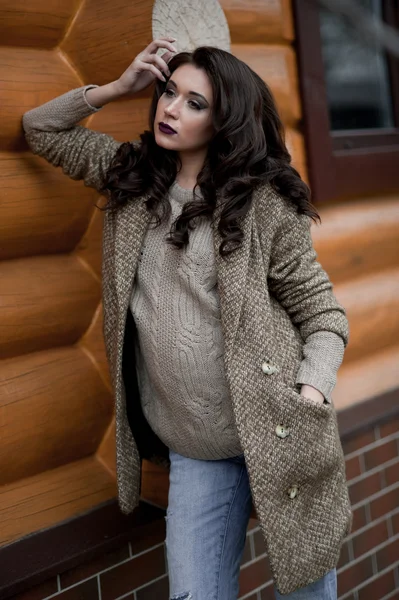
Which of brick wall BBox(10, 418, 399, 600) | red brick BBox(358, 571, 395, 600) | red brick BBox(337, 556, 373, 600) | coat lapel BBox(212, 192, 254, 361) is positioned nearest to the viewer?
coat lapel BBox(212, 192, 254, 361)

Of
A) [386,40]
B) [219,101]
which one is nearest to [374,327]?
[386,40]

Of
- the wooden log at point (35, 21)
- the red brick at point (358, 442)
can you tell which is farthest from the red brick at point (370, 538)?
the wooden log at point (35, 21)

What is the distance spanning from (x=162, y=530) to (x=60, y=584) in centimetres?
43

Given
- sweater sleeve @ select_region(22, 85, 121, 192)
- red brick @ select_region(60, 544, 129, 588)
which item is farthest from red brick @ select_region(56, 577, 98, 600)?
sweater sleeve @ select_region(22, 85, 121, 192)

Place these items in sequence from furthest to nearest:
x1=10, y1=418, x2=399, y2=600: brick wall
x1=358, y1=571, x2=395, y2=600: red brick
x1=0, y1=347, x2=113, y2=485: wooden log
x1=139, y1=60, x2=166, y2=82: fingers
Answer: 1. x1=358, y1=571, x2=395, y2=600: red brick
2. x1=10, y1=418, x2=399, y2=600: brick wall
3. x1=0, y1=347, x2=113, y2=485: wooden log
4. x1=139, y1=60, x2=166, y2=82: fingers

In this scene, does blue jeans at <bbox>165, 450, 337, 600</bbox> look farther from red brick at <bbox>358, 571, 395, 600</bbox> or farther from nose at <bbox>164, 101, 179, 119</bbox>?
red brick at <bbox>358, 571, 395, 600</bbox>

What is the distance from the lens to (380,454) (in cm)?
373

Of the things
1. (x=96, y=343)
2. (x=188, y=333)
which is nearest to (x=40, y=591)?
(x=96, y=343)

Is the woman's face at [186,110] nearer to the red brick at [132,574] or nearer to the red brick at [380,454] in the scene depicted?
the red brick at [132,574]

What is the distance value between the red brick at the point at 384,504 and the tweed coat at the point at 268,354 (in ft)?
4.32

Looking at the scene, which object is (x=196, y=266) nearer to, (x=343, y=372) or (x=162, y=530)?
(x=162, y=530)

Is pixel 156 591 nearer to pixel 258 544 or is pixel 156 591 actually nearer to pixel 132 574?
pixel 132 574

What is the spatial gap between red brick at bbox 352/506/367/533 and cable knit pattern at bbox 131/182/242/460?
56.3 inches

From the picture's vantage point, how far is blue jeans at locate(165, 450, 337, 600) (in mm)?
2316
